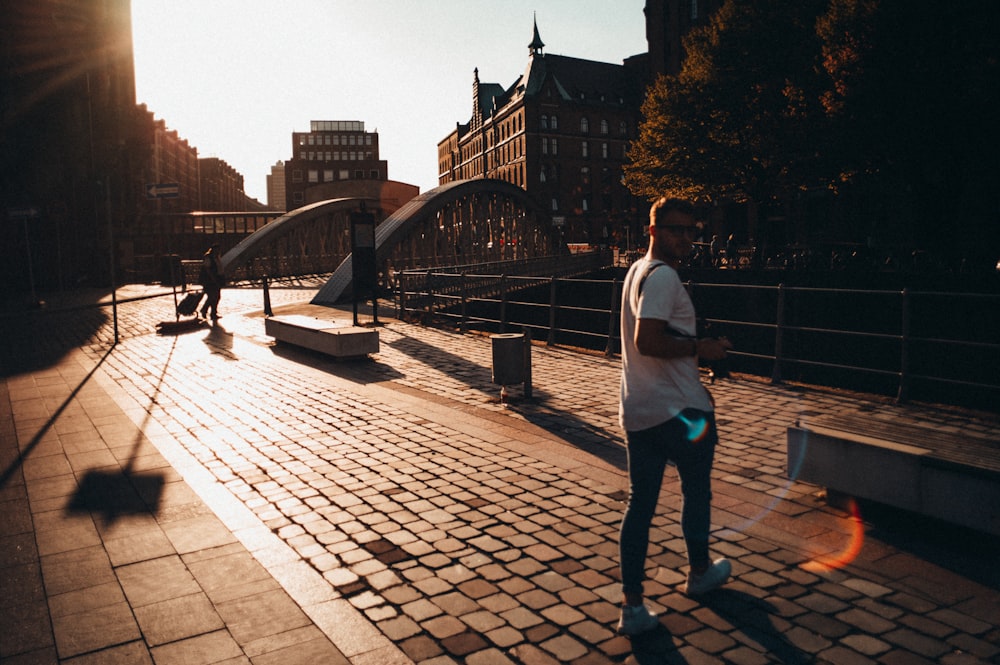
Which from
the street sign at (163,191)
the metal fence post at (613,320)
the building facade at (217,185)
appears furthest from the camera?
the building facade at (217,185)

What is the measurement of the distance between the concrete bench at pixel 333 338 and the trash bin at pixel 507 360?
3.76 meters

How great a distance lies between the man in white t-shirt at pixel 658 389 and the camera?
3.30 metres

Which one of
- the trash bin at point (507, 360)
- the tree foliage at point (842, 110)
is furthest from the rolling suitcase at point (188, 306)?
the tree foliage at point (842, 110)

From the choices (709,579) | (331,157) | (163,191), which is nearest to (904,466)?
(709,579)

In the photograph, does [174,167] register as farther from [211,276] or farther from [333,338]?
[333,338]

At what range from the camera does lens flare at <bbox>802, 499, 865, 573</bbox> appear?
4.00m

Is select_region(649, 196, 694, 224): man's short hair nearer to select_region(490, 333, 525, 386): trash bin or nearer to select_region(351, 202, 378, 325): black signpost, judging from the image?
select_region(490, 333, 525, 386): trash bin

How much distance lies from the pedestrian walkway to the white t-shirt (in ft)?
3.13

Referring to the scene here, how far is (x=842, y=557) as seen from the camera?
4.11m

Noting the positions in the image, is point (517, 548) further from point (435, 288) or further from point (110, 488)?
point (435, 288)

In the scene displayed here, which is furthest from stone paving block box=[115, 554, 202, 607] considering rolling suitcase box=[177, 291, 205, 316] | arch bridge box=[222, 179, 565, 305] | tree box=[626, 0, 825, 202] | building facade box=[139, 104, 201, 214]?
building facade box=[139, 104, 201, 214]

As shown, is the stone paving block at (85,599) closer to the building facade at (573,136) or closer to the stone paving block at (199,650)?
the stone paving block at (199,650)

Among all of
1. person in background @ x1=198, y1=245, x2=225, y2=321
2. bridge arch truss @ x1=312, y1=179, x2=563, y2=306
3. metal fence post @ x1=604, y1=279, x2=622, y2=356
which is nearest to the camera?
metal fence post @ x1=604, y1=279, x2=622, y2=356

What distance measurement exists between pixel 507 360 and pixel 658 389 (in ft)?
16.4
